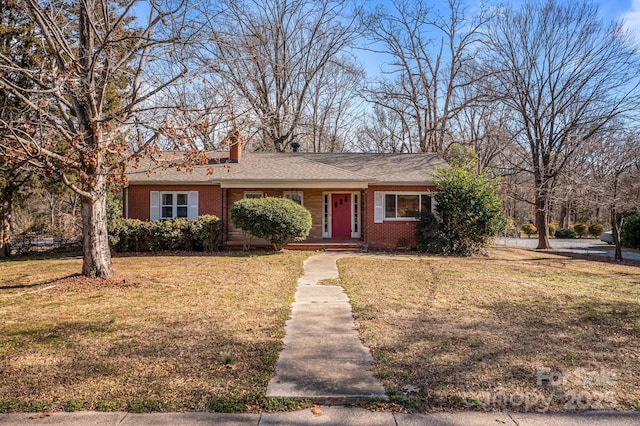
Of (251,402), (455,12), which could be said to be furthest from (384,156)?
(251,402)

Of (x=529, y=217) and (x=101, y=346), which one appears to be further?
(x=529, y=217)

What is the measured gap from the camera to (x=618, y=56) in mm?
18219

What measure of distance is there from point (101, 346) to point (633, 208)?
56.5 ft

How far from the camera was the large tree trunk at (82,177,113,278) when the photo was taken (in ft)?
26.7

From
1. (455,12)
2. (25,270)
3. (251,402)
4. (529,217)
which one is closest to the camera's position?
(251,402)

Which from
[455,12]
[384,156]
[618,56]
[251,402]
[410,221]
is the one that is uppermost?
[455,12]

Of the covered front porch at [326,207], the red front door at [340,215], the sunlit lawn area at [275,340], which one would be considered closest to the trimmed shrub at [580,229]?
the covered front porch at [326,207]

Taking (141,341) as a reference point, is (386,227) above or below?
above

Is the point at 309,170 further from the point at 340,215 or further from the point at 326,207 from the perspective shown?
the point at 340,215

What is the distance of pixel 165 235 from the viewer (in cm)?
1464

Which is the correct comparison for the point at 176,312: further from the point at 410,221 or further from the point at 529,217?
the point at 529,217

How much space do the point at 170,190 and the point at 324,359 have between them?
13.9 meters

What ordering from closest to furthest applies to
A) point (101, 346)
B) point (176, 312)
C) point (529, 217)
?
point (101, 346)
point (176, 312)
point (529, 217)

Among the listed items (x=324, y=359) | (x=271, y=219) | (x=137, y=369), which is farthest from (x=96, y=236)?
(x=324, y=359)
